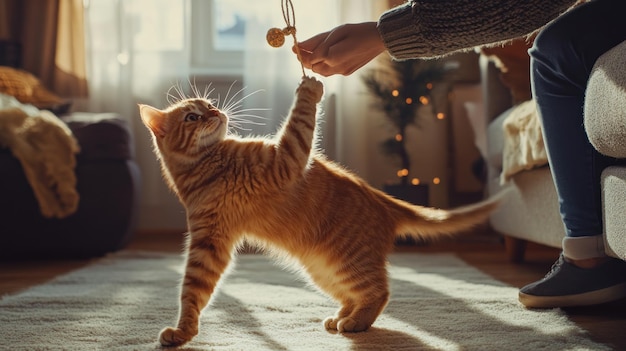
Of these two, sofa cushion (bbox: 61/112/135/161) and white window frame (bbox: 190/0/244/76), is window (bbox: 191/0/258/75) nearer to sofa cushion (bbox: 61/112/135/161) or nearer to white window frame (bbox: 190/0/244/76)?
white window frame (bbox: 190/0/244/76)

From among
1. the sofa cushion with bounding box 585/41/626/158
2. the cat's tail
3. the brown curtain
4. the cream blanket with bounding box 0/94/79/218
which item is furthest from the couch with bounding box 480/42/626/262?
the brown curtain

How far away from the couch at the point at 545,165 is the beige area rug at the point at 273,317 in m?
0.20

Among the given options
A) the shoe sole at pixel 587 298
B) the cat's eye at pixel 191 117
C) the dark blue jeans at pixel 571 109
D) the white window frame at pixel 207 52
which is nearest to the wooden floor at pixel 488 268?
the shoe sole at pixel 587 298

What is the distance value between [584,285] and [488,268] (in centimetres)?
84

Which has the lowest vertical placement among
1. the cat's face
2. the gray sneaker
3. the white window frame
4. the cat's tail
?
the gray sneaker

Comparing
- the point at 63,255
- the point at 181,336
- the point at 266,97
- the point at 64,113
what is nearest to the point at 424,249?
the point at 266,97

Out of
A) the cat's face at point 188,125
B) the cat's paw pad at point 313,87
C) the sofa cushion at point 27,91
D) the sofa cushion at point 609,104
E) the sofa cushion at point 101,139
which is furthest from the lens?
the sofa cushion at point 27,91

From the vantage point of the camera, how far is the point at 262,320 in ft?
4.32

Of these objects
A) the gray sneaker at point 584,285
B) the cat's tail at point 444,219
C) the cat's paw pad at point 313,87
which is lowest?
the gray sneaker at point 584,285

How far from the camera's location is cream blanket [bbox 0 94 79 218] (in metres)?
2.35

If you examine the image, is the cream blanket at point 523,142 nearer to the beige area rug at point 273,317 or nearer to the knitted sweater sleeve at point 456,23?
the beige area rug at point 273,317

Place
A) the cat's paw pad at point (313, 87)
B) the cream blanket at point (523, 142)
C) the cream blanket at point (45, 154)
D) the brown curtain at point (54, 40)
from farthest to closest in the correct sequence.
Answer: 1. the brown curtain at point (54, 40)
2. the cream blanket at point (45, 154)
3. the cream blanket at point (523, 142)
4. the cat's paw pad at point (313, 87)

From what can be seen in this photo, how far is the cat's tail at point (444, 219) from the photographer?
136cm

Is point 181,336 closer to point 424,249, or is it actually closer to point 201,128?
point 201,128
